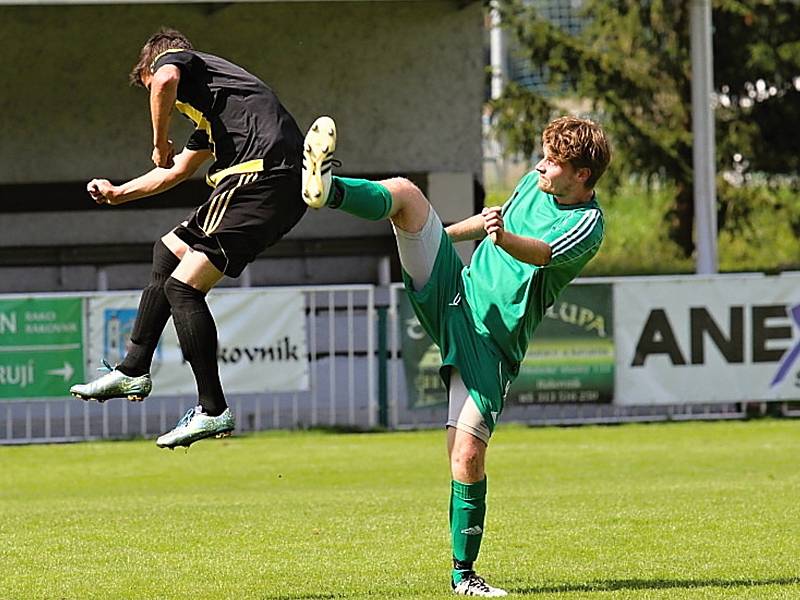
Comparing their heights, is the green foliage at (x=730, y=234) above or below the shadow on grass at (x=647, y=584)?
above

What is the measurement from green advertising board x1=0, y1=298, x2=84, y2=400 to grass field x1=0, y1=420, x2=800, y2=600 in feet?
1.99

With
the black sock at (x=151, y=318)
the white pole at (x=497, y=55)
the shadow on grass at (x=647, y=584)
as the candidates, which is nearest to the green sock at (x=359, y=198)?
the black sock at (x=151, y=318)

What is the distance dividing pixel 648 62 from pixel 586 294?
15852 mm

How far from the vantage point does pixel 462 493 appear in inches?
254

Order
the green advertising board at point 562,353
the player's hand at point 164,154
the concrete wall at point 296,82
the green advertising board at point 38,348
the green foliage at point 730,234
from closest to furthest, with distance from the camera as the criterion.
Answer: the player's hand at point 164,154
the green advertising board at point 38,348
the green advertising board at point 562,353
the concrete wall at point 296,82
the green foliage at point 730,234

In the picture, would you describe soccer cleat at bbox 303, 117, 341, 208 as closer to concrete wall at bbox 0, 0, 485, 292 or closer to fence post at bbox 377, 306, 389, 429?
fence post at bbox 377, 306, 389, 429

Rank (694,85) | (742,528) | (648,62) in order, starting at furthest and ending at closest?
(648,62) < (694,85) < (742,528)

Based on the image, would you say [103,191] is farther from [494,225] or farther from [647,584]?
[647,584]

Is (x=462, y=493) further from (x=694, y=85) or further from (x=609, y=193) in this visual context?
(x=609, y=193)

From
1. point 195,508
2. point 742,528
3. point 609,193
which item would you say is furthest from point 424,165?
point 742,528

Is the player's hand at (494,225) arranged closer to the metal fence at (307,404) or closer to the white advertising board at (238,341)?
the white advertising board at (238,341)

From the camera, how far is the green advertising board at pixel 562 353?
15258 mm

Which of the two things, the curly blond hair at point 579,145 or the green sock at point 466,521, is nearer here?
the curly blond hair at point 579,145

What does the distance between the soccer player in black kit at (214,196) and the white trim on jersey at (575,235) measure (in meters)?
1.05
